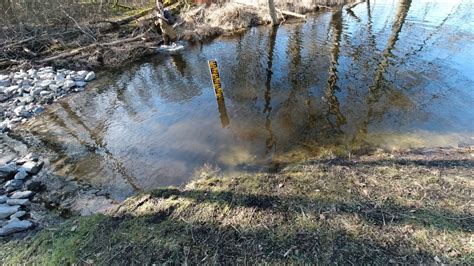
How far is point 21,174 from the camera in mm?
4863

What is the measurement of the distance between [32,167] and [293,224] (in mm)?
4828

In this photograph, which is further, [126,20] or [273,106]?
[126,20]

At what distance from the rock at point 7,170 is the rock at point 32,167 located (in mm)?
134

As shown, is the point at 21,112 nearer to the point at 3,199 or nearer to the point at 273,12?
the point at 3,199

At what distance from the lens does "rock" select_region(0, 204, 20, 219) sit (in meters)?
3.90

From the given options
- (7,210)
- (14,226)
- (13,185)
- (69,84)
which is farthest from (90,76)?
(14,226)

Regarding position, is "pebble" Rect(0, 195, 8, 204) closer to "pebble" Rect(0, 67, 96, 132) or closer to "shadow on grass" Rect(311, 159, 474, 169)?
"pebble" Rect(0, 67, 96, 132)

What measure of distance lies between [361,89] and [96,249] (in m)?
6.45

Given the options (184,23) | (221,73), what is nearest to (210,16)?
(184,23)

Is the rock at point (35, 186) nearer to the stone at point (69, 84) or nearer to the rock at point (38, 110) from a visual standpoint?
the rock at point (38, 110)

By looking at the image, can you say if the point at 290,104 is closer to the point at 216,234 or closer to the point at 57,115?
the point at 216,234

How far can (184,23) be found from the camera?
13.6 meters

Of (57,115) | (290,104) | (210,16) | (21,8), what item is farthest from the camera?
(210,16)

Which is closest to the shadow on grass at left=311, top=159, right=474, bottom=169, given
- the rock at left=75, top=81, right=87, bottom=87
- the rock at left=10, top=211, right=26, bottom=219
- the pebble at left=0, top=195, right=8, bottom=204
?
the rock at left=10, top=211, right=26, bottom=219
